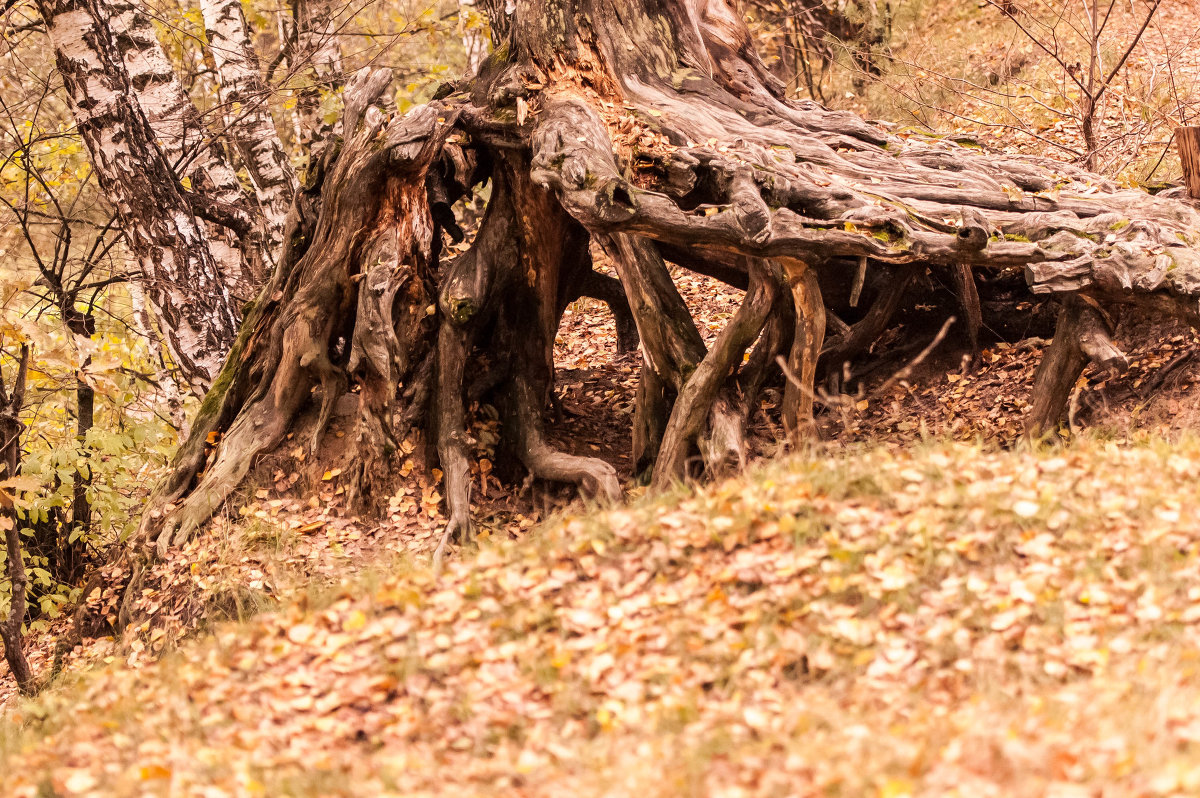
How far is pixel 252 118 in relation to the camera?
903 cm

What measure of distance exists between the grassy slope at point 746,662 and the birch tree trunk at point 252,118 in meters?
5.43

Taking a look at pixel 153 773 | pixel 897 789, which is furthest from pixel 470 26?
pixel 897 789

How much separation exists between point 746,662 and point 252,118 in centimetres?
749

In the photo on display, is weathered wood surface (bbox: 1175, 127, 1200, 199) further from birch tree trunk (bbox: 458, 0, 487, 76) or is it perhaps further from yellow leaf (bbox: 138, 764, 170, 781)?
yellow leaf (bbox: 138, 764, 170, 781)

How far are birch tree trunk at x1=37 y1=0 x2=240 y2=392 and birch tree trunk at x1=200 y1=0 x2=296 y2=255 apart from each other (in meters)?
0.98

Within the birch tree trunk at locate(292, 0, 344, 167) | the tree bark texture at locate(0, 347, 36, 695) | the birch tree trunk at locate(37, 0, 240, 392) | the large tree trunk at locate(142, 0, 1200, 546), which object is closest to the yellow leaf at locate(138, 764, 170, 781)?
the tree bark texture at locate(0, 347, 36, 695)

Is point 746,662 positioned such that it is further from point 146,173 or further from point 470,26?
point 470,26

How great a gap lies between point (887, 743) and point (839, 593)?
Answer: 1.05 metres

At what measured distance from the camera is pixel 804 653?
152 inches

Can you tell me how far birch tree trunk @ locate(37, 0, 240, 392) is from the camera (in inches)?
283

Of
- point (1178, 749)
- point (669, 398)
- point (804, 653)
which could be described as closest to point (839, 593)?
point (804, 653)

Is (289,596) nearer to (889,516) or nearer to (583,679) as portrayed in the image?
(583,679)

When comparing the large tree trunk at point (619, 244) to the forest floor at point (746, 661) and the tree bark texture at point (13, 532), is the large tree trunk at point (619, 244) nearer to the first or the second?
the tree bark texture at point (13, 532)

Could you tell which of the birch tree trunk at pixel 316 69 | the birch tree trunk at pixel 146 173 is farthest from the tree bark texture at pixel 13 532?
the birch tree trunk at pixel 316 69
